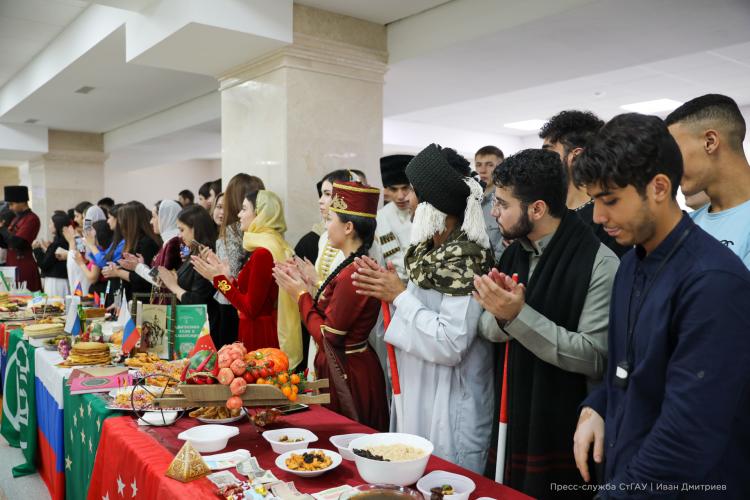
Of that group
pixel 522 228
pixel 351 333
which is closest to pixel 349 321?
pixel 351 333

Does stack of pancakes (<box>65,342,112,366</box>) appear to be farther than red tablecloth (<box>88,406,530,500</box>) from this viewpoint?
A: Yes

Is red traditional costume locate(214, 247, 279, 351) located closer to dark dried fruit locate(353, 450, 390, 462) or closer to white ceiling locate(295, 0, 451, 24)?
dark dried fruit locate(353, 450, 390, 462)

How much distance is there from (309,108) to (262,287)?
65.0 inches

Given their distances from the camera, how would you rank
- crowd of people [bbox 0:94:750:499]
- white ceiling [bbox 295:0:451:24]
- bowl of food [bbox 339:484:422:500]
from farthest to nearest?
white ceiling [bbox 295:0:451:24], bowl of food [bbox 339:484:422:500], crowd of people [bbox 0:94:750:499]

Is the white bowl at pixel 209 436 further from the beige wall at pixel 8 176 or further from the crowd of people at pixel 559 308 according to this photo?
the beige wall at pixel 8 176

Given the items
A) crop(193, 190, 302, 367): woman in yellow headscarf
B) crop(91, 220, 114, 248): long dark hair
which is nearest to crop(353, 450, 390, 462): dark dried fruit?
crop(193, 190, 302, 367): woman in yellow headscarf

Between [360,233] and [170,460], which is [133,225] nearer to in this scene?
[360,233]

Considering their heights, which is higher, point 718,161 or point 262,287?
point 718,161

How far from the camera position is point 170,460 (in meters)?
1.65

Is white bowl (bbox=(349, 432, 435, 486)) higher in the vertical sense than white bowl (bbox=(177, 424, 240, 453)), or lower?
higher

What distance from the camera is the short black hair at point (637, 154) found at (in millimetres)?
1175

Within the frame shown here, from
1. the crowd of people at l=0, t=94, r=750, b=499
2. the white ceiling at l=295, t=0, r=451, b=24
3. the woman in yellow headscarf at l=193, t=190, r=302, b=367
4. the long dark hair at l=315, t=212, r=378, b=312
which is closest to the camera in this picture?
the crowd of people at l=0, t=94, r=750, b=499

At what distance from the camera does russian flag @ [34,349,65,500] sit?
2.65m

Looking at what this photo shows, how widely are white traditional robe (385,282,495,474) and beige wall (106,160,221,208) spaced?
15.2 metres
